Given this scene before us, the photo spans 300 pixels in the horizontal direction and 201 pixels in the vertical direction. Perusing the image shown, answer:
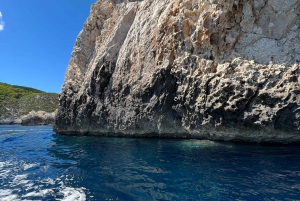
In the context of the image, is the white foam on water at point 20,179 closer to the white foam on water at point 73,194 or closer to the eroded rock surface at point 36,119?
the white foam on water at point 73,194

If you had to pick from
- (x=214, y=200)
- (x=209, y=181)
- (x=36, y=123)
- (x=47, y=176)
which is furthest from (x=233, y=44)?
(x=36, y=123)

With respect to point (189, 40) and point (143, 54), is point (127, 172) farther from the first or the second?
point (143, 54)

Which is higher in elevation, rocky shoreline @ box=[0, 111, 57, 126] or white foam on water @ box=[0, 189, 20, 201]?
rocky shoreline @ box=[0, 111, 57, 126]

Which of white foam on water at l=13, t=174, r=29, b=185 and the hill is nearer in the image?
white foam on water at l=13, t=174, r=29, b=185

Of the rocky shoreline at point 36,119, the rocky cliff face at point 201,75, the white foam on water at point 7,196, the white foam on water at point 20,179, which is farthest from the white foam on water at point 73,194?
the rocky shoreline at point 36,119

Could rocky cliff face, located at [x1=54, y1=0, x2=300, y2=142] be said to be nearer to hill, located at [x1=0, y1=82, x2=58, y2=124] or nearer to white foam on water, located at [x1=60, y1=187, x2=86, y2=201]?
white foam on water, located at [x1=60, y1=187, x2=86, y2=201]

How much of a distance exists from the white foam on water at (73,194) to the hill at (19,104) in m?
85.5

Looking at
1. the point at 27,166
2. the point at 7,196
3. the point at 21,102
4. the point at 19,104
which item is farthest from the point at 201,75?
the point at 21,102

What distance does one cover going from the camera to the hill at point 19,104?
81387 millimetres

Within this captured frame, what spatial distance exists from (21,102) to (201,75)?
10200 centimetres

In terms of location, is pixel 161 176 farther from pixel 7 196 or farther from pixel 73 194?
pixel 7 196

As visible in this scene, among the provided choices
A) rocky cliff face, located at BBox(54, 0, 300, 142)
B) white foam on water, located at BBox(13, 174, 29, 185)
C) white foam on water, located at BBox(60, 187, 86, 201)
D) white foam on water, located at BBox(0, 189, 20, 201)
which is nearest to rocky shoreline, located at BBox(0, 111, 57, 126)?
rocky cliff face, located at BBox(54, 0, 300, 142)

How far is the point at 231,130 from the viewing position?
13133 millimetres

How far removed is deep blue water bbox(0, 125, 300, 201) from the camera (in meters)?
5.74
